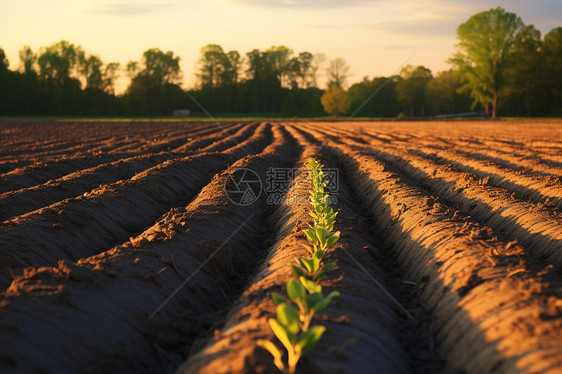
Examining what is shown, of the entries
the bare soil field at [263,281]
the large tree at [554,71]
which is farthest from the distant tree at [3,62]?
the large tree at [554,71]

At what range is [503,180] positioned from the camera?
10125 millimetres

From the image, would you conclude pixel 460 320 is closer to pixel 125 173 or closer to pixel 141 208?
pixel 141 208

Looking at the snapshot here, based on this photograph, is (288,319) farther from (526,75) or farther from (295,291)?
(526,75)

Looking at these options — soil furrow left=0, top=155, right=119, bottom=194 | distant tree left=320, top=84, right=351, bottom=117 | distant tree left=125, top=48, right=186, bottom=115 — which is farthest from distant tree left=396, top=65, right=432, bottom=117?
soil furrow left=0, top=155, right=119, bottom=194

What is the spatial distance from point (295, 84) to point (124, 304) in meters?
89.7

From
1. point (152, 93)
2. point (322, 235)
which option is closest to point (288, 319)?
point (322, 235)

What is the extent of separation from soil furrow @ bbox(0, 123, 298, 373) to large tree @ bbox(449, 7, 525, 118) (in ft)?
186

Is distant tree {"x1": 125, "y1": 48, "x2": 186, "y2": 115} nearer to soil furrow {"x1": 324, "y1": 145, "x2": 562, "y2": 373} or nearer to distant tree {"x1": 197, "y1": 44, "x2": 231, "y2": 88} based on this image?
distant tree {"x1": 197, "y1": 44, "x2": 231, "y2": 88}

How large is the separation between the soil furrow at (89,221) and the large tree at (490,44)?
53096 mm

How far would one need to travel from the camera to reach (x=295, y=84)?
91188 mm

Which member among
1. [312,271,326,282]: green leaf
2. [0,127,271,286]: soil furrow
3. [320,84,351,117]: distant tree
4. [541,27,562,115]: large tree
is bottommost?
[0,127,271,286]: soil furrow

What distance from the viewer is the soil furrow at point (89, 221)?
5.70 m

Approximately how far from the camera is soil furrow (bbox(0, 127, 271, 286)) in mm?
5703

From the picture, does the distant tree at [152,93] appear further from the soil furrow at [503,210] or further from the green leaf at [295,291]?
the green leaf at [295,291]
